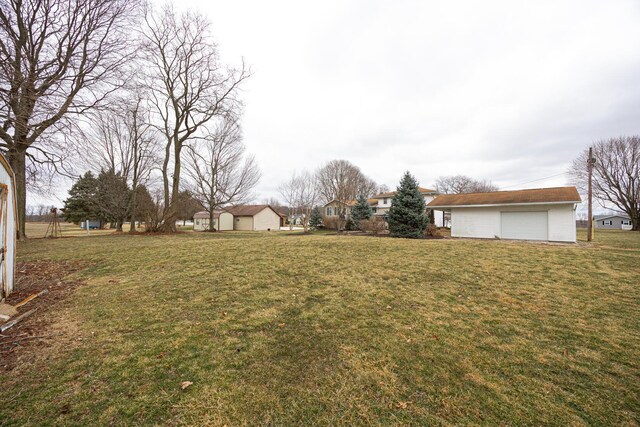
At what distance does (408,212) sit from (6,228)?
17.6 m

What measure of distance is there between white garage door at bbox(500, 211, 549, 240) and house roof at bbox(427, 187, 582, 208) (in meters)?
0.95

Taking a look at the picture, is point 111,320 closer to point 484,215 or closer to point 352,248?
point 352,248

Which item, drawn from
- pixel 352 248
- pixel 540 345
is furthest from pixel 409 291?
pixel 352 248

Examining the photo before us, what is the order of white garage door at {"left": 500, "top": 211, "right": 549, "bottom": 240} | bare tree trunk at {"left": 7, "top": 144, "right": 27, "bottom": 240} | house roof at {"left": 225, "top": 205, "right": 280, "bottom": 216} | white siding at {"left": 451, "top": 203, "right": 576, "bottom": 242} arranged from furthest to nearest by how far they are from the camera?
house roof at {"left": 225, "top": 205, "right": 280, "bottom": 216}
white garage door at {"left": 500, "top": 211, "right": 549, "bottom": 240}
white siding at {"left": 451, "top": 203, "right": 576, "bottom": 242}
bare tree trunk at {"left": 7, "top": 144, "right": 27, "bottom": 240}

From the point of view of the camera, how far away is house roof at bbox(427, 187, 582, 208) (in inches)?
608

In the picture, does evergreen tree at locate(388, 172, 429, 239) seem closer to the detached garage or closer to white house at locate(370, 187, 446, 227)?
the detached garage

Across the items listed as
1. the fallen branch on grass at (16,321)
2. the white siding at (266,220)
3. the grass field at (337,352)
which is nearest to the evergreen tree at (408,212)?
the grass field at (337,352)

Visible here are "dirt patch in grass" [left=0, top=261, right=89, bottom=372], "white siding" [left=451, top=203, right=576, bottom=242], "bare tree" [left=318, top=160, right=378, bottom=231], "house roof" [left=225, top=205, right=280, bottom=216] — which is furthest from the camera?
"bare tree" [left=318, top=160, right=378, bottom=231]

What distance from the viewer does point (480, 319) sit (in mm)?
4703

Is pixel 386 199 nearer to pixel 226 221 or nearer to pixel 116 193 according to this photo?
pixel 226 221

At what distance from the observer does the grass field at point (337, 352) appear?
2557 mm

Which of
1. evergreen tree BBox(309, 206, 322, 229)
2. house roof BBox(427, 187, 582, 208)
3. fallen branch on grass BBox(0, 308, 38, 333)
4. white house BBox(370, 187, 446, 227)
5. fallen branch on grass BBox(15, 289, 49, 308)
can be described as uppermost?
white house BBox(370, 187, 446, 227)

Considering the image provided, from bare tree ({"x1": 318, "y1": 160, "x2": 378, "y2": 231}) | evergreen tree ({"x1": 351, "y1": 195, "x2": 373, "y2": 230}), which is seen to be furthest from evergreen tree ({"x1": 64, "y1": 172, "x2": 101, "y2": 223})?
evergreen tree ({"x1": 351, "y1": 195, "x2": 373, "y2": 230})

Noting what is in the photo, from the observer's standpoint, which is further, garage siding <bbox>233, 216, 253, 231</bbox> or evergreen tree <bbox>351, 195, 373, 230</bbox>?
garage siding <bbox>233, 216, 253, 231</bbox>
